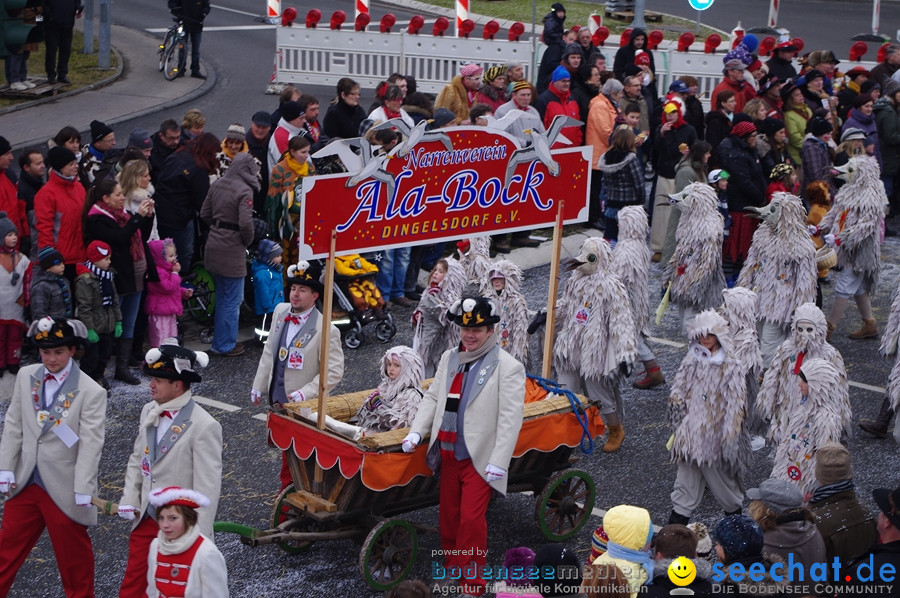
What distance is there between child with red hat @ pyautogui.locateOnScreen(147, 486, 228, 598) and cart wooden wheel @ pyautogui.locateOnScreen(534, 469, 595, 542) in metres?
2.85

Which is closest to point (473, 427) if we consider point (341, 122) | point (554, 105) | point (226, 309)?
point (226, 309)

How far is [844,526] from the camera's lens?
23.5ft

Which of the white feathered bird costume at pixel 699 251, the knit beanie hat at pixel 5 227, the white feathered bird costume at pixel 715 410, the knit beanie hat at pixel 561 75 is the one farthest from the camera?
the knit beanie hat at pixel 561 75

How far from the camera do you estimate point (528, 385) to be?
9086 mm

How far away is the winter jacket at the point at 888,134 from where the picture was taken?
55.0 feet

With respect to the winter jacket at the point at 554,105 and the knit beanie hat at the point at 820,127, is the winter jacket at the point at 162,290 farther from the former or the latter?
the knit beanie hat at the point at 820,127

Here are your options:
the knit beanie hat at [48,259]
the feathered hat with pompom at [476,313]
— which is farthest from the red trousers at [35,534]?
the knit beanie hat at [48,259]

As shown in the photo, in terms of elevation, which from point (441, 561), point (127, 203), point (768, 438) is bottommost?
point (441, 561)

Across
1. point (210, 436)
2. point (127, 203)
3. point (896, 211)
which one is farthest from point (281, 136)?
point (896, 211)

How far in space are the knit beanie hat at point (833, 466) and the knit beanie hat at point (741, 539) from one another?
1215 mm

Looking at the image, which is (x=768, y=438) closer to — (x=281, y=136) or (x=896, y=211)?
(x=281, y=136)

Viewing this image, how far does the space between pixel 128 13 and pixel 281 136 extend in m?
14.3

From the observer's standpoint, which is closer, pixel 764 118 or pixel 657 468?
pixel 657 468

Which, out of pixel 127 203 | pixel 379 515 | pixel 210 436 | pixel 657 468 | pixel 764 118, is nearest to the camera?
pixel 210 436
